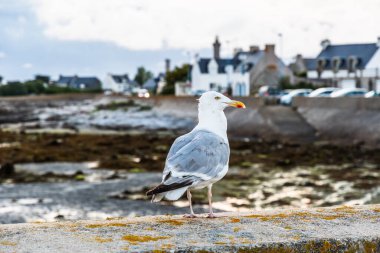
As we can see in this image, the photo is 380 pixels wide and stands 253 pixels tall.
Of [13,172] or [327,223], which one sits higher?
[327,223]

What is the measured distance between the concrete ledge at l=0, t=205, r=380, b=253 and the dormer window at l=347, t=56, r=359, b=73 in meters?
75.6

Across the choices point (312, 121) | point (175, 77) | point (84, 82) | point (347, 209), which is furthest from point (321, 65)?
point (84, 82)

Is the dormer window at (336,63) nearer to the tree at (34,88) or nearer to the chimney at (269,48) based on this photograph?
the chimney at (269,48)

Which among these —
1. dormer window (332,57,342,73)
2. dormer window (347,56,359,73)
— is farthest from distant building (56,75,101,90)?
dormer window (347,56,359,73)

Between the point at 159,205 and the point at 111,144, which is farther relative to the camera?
the point at 111,144

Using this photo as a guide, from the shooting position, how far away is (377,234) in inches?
147

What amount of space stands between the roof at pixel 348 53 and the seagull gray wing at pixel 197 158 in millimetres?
74812

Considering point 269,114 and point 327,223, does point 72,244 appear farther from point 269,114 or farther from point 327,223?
point 269,114

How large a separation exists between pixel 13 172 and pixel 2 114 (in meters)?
66.8

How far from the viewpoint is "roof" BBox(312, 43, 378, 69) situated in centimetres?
7700

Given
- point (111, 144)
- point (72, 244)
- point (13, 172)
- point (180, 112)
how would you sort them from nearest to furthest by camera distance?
point (72, 244) < point (13, 172) < point (111, 144) < point (180, 112)

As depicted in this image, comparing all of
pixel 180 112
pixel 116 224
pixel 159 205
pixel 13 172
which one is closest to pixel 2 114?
pixel 180 112

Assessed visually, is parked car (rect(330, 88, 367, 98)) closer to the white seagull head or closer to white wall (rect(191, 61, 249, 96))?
white wall (rect(191, 61, 249, 96))

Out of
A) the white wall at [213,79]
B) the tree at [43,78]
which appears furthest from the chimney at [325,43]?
the tree at [43,78]
